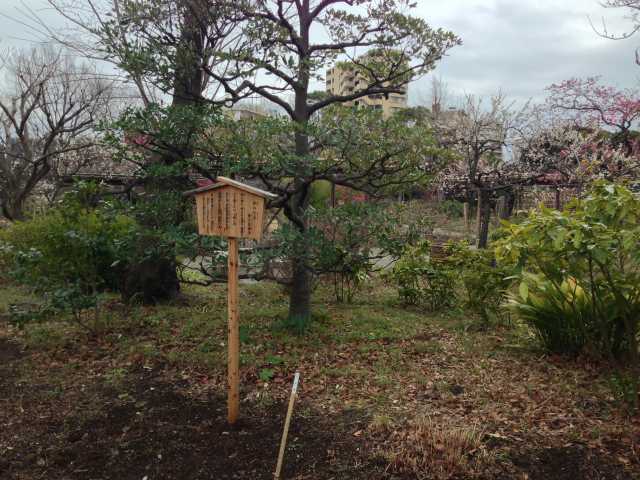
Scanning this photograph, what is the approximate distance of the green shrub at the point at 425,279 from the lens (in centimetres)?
548

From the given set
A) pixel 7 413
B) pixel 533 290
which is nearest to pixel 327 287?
pixel 533 290

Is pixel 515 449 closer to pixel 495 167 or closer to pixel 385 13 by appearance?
pixel 385 13

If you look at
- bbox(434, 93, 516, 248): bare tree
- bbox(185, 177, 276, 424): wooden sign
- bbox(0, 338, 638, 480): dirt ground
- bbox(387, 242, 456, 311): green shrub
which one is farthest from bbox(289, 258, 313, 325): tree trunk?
bbox(434, 93, 516, 248): bare tree

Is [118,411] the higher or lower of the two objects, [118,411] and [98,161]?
the lower

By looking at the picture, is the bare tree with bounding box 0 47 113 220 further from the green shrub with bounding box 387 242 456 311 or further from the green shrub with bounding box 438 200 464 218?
the green shrub with bounding box 438 200 464 218

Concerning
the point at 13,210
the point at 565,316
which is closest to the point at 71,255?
the point at 565,316

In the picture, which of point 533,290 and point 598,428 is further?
point 533,290

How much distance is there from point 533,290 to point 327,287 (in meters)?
3.37

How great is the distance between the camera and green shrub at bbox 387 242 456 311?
18.0ft

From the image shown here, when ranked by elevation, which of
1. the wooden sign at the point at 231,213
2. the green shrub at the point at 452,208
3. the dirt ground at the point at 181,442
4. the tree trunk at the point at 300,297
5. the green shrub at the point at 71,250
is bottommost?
the dirt ground at the point at 181,442

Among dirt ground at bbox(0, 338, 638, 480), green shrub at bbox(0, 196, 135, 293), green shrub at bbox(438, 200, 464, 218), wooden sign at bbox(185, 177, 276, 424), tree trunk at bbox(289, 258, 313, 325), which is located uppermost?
green shrub at bbox(438, 200, 464, 218)

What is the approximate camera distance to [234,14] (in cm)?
407

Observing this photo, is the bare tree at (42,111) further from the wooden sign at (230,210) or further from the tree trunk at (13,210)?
the wooden sign at (230,210)

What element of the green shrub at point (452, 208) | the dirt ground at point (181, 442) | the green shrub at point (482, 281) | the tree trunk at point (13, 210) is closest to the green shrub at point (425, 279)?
the green shrub at point (482, 281)
